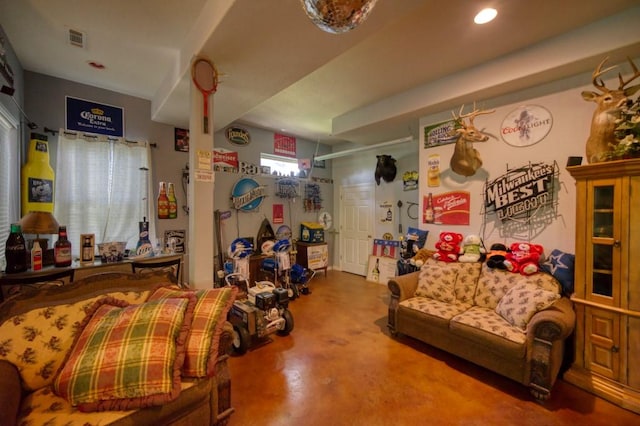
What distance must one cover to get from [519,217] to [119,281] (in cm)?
381

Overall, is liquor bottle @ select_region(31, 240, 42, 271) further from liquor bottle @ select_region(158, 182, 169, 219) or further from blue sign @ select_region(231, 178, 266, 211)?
blue sign @ select_region(231, 178, 266, 211)

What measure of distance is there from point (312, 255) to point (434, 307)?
2922 millimetres

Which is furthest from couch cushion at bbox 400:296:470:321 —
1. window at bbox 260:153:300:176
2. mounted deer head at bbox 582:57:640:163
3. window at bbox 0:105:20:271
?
window at bbox 0:105:20:271

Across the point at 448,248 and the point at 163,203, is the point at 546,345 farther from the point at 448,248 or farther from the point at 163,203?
the point at 163,203

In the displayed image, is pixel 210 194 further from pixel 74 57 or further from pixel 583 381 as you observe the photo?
pixel 583 381

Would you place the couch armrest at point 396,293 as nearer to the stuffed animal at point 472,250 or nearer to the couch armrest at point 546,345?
the stuffed animal at point 472,250

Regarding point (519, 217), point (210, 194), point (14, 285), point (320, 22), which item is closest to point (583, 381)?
point (519, 217)

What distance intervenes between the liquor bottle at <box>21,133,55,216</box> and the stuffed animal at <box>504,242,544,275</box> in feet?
16.2

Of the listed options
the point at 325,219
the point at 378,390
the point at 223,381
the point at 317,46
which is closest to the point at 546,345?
the point at 378,390

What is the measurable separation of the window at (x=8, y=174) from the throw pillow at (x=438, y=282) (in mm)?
3963

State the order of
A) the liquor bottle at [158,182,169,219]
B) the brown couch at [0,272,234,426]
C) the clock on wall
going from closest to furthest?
the brown couch at [0,272,234,426] → the liquor bottle at [158,182,169,219] → the clock on wall

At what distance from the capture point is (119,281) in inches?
75.5

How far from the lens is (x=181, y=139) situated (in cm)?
396

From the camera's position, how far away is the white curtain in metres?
3.08
